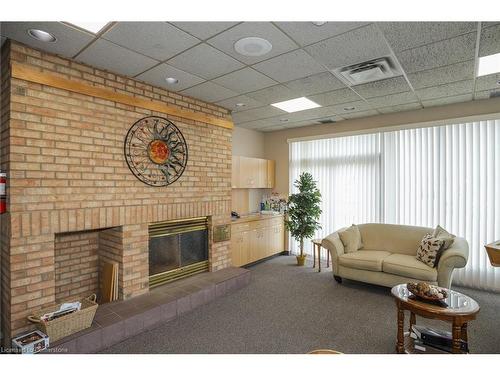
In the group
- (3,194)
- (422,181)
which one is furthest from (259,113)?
(3,194)

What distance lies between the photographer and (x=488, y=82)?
10.9 feet

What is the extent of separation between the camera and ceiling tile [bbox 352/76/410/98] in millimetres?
3322

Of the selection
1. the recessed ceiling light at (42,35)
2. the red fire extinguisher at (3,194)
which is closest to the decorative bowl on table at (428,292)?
the red fire extinguisher at (3,194)

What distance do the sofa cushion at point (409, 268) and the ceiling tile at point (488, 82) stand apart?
2.39 meters

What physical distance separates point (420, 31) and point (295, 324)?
301cm

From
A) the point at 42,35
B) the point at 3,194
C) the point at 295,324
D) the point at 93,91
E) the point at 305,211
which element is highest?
the point at 42,35

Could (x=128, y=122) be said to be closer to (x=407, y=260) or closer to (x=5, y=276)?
(x=5, y=276)

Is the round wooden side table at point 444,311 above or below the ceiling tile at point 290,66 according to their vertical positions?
below

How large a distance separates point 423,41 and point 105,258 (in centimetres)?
409

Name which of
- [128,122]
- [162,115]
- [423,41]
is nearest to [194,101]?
[162,115]

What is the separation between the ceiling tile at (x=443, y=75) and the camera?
9.54 feet

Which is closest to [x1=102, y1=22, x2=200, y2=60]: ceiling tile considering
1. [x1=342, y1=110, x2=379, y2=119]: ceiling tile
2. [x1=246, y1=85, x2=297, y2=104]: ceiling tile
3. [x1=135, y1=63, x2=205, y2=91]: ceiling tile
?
[x1=135, y1=63, x2=205, y2=91]: ceiling tile

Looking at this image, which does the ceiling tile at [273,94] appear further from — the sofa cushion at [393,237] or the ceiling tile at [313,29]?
the sofa cushion at [393,237]

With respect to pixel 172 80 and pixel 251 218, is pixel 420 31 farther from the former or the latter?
pixel 251 218
